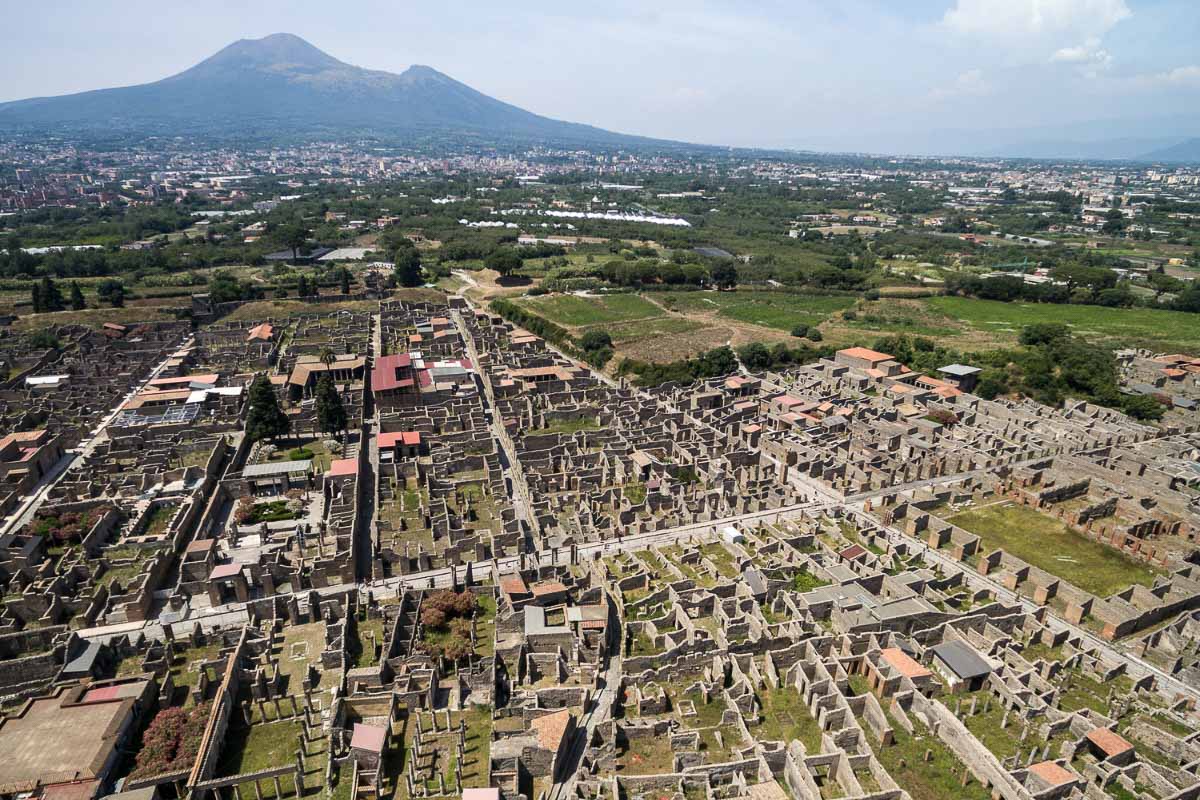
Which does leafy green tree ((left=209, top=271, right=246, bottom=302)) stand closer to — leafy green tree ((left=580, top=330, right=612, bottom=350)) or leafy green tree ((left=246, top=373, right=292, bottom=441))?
leafy green tree ((left=246, top=373, right=292, bottom=441))

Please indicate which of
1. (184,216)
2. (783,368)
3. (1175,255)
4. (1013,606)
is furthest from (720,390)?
(184,216)

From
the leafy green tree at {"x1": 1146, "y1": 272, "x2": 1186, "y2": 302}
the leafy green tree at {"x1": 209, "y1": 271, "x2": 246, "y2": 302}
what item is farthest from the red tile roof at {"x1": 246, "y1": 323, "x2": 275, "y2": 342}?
the leafy green tree at {"x1": 1146, "y1": 272, "x2": 1186, "y2": 302}

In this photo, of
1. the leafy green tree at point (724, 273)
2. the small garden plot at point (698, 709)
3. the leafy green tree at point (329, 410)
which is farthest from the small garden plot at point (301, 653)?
the leafy green tree at point (724, 273)

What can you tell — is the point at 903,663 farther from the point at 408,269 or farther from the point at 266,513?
the point at 408,269

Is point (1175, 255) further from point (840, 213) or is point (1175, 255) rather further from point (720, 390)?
point (720, 390)

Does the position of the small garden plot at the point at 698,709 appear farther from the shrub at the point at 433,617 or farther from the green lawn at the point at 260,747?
the green lawn at the point at 260,747
